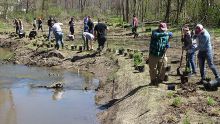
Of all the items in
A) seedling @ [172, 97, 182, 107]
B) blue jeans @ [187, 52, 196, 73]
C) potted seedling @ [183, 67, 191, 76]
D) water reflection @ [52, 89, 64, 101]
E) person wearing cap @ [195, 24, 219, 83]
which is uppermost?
person wearing cap @ [195, 24, 219, 83]

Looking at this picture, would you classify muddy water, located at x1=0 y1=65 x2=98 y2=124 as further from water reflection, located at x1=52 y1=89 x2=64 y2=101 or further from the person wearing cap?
the person wearing cap

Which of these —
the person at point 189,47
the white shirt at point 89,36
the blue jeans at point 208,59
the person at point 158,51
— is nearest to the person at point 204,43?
the blue jeans at point 208,59

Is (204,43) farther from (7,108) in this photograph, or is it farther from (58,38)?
(58,38)

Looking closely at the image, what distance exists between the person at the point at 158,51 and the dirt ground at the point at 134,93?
1.54 feet

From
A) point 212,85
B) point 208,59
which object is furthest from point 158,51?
point 212,85

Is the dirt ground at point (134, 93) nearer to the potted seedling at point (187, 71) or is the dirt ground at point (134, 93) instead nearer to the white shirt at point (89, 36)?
the potted seedling at point (187, 71)

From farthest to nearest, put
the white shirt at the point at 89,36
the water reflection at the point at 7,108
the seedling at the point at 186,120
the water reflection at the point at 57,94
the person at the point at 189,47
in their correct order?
the white shirt at the point at 89,36 → the water reflection at the point at 57,94 → the person at the point at 189,47 → the water reflection at the point at 7,108 → the seedling at the point at 186,120

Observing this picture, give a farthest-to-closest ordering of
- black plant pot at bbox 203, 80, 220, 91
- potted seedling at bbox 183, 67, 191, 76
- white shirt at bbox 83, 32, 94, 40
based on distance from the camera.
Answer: white shirt at bbox 83, 32, 94, 40
potted seedling at bbox 183, 67, 191, 76
black plant pot at bbox 203, 80, 220, 91

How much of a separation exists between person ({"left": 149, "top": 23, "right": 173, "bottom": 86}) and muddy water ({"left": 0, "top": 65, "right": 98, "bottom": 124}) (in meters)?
2.30

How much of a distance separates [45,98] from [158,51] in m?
5.31

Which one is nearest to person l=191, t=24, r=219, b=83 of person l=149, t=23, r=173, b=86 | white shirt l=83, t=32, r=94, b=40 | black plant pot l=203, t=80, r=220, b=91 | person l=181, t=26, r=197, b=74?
→ black plant pot l=203, t=80, r=220, b=91

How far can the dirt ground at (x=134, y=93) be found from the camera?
11.9 meters

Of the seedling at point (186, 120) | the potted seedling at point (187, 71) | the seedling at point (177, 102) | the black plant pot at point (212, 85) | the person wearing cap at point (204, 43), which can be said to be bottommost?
the seedling at point (186, 120)

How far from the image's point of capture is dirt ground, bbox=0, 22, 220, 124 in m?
11.9
